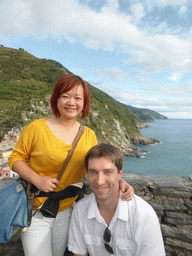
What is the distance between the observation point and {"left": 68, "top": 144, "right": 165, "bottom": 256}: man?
1318mm

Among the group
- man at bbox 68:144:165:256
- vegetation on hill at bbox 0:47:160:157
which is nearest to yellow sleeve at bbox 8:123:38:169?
man at bbox 68:144:165:256

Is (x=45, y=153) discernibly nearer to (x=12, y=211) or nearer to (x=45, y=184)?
(x=45, y=184)

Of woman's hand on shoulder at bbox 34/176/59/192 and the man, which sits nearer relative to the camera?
the man

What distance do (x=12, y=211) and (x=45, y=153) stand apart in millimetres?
579

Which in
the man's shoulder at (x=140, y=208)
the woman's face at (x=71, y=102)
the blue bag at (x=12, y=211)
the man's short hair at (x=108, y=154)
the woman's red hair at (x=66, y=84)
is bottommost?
the blue bag at (x=12, y=211)

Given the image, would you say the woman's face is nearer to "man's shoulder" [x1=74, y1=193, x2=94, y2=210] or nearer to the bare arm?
the bare arm

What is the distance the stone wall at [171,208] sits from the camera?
7.23 feet

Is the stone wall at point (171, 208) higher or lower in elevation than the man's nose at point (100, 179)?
lower

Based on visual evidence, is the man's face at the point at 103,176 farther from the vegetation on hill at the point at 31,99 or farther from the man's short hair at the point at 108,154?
the vegetation on hill at the point at 31,99

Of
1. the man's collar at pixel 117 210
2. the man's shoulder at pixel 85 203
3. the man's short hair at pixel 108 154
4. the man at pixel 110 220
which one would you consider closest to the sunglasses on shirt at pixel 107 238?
the man at pixel 110 220

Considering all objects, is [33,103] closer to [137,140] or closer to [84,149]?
[137,140]

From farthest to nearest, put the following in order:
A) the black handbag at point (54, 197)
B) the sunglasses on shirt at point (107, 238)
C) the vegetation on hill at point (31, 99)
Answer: the vegetation on hill at point (31, 99) < the black handbag at point (54, 197) < the sunglasses on shirt at point (107, 238)

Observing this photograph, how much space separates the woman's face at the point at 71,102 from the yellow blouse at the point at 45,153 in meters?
0.24

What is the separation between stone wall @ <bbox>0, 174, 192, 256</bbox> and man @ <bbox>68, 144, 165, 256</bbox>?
0.95 m
